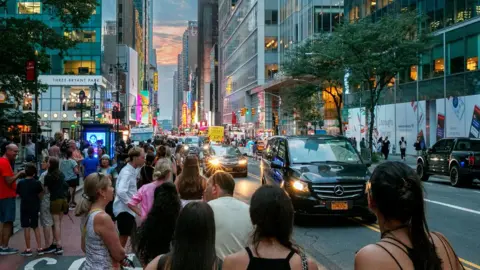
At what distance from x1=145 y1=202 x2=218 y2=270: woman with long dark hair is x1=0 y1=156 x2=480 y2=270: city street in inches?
219

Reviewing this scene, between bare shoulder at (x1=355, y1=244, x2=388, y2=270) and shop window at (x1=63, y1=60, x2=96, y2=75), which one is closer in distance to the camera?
bare shoulder at (x1=355, y1=244, x2=388, y2=270)

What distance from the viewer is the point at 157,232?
4.23 m

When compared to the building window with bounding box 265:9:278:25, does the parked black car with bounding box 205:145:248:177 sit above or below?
below

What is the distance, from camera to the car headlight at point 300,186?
11.8 metres

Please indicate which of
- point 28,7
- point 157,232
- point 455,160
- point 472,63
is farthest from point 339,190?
point 28,7

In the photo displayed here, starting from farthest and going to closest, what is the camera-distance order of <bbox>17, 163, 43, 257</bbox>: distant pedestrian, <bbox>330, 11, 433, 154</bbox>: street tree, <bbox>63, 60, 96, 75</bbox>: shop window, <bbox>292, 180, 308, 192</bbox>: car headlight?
1. <bbox>63, 60, 96, 75</bbox>: shop window
2. <bbox>330, 11, 433, 154</bbox>: street tree
3. <bbox>292, 180, 308, 192</bbox>: car headlight
4. <bbox>17, 163, 43, 257</bbox>: distant pedestrian

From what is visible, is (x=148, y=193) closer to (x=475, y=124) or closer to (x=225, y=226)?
(x=225, y=226)

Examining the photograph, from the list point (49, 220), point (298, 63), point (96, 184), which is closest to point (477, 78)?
point (298, 63)

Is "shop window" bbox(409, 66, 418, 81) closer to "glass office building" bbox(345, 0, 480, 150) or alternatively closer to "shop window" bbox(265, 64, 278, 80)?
"glass office building" bbox(345, 0, 480, 150)

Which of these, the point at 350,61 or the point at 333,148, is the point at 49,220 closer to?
the point at 333,148

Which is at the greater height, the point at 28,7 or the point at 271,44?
the point at 28,7

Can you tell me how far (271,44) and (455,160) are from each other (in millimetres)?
68252

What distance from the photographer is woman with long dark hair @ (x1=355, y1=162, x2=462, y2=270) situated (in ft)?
8.40

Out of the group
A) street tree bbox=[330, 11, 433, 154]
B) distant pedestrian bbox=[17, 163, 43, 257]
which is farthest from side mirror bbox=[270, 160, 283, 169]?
street tree bbox=[330, 11, 433, 154]
